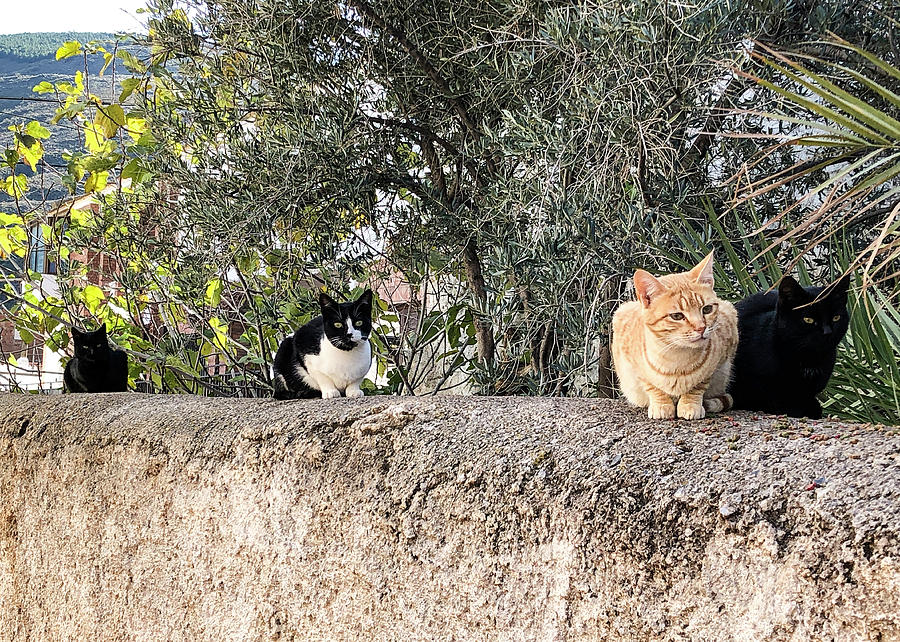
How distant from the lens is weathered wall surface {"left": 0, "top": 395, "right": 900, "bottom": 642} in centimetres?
93

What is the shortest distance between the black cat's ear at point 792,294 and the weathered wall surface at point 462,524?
19cm

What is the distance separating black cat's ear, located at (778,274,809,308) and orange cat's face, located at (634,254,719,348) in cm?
10

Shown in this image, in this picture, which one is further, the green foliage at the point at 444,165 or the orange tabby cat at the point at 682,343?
the green foliage at the point at 444,165

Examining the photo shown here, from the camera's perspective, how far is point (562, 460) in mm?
1200

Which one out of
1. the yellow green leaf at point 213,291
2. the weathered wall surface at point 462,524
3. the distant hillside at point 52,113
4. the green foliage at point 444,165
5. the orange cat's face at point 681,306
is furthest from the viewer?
the distant hillside at point 52,113

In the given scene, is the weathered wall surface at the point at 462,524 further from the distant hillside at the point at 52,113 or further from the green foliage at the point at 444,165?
the distant hillside at the point at 52,113

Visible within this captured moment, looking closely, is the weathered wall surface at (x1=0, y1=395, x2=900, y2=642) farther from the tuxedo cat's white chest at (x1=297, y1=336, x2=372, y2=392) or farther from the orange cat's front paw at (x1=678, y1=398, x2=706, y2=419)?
the tuxedo cat's white chest at (x1=297, y1=336, x2=372, y2=392)

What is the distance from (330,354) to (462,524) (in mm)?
842

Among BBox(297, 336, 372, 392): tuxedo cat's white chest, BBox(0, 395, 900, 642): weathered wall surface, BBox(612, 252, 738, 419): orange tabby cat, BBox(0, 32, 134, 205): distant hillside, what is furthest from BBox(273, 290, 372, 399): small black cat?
BBox(0, 32, 134, 205): distant hillside

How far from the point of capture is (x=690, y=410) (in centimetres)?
127

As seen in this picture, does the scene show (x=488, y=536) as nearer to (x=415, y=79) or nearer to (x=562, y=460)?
(x=562, y=460)

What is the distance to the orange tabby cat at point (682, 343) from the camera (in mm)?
1190

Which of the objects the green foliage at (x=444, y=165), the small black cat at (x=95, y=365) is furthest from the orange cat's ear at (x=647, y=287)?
the small black cat at (x=95, y=365)

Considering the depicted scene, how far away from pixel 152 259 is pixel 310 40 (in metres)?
0.97
